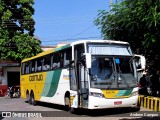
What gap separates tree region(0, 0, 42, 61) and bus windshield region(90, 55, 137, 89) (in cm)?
2163

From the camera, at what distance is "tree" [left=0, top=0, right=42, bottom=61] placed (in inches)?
1437

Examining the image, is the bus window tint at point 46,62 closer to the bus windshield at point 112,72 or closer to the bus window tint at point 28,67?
the bus window tint at point 28,67

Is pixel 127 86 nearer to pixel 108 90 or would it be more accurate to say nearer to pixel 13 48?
pixel 108 90

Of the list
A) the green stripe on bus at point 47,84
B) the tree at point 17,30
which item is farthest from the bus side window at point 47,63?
the tree at point 17,30

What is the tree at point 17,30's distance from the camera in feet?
120

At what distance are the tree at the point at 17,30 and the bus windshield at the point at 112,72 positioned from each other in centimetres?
2163

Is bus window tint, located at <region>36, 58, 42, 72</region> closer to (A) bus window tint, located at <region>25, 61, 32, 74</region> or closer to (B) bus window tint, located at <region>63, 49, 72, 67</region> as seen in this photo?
(A) bus window tint, located at <region>25, 61, 32, 74</region>

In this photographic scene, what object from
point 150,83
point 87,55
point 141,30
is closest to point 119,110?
point 87,55

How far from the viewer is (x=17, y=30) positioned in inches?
1474

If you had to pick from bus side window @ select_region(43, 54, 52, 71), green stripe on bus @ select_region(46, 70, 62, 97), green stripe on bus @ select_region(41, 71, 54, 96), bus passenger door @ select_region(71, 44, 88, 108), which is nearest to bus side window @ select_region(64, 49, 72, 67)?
bus passenger door @ select_region(71, 44, 88, 108)

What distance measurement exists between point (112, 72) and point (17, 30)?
2338 centimetres

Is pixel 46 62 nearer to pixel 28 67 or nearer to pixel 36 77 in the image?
pixel 36 77

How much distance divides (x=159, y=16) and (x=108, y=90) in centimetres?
389

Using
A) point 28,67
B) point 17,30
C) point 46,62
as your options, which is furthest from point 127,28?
point 17,30
